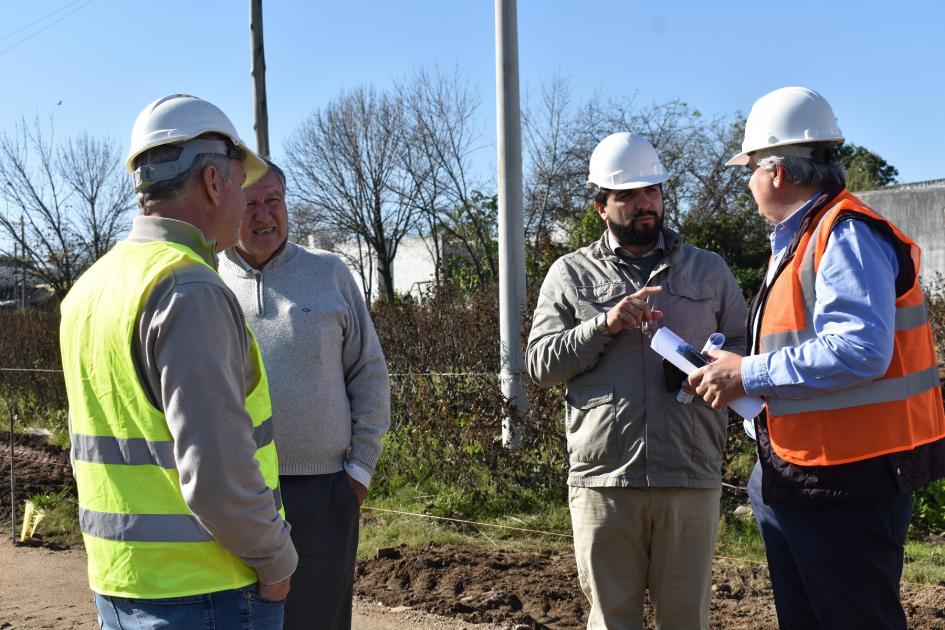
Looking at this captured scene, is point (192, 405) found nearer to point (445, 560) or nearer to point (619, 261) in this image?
point (619, 261)

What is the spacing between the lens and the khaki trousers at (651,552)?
3.59 metres

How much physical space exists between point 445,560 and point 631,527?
267 cm

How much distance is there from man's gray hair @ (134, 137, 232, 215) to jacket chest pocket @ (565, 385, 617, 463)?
1746mm

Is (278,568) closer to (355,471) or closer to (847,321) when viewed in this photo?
(355,471)

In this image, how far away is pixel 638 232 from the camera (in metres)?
3.76

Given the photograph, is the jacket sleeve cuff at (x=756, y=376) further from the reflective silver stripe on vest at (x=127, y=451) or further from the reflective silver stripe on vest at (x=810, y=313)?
the reflective silver stripe on vest at (x=127, y=451)

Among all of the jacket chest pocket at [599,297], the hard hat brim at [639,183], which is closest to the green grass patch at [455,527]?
the jacket chest pocket at [599,297]

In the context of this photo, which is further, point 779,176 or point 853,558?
point 779,176

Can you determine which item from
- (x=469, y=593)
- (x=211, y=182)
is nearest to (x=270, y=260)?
(x=211, y=182)

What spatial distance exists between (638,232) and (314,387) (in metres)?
1.33

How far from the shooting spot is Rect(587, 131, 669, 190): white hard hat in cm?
375

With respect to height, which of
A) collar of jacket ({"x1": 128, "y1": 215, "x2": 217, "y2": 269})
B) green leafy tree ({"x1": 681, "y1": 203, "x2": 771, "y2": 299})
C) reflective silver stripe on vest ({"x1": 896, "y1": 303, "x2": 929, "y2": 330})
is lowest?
reflective silver stripe on vest ({"x1": 896, "y1": 303, "x2": 929, "y2": 330})

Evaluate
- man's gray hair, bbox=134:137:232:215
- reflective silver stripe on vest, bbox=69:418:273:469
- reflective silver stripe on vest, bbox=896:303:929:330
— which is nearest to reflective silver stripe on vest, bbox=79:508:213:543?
reflective silver stripe on vest, bbox=69:418:273:469

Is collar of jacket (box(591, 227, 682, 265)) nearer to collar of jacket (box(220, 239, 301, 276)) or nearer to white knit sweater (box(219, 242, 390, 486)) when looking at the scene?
white knit sweater (box(219, 242, 390, 486))
